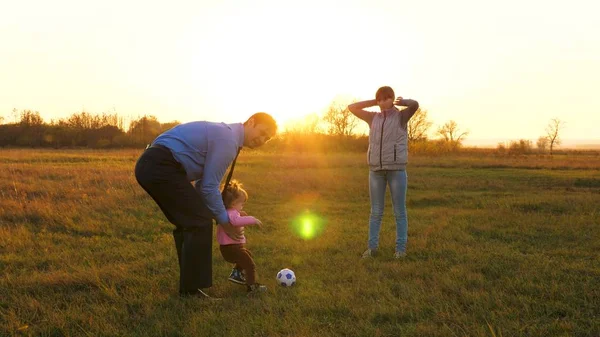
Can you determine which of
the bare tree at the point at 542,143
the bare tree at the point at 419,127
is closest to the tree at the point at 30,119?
the bare tree at the point at 419,127

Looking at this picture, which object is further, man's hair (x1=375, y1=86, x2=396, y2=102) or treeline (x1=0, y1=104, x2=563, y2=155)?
treeline (x1=0, y1=104, x2=563, y2=155)

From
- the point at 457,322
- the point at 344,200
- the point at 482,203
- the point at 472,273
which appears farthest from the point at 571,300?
the point at 344,200

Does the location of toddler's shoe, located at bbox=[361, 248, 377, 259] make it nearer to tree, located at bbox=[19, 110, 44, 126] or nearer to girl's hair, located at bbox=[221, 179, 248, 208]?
girl's hair, located at bbox=[221, 179, 248, 208]

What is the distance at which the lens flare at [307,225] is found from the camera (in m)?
7.98

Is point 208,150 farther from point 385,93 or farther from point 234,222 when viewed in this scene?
point 385,93

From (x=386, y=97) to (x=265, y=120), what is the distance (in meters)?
2.54

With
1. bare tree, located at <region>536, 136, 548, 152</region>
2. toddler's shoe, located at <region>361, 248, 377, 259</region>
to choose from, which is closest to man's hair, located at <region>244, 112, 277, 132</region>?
toddler's shoe, located at <region>361, 248, 377, 259</region>

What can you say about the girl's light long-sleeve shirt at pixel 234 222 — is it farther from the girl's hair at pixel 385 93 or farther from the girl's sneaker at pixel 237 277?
the girl's hair at pixel 385 93

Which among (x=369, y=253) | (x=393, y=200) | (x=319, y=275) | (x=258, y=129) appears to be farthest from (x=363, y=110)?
(x=258, y=129)

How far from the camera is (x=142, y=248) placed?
22.0 ft

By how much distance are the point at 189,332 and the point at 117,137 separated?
5659cm

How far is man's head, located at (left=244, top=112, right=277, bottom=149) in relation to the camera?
423 centimetres

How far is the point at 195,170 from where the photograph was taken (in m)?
4.29

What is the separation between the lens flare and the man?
3.49 m
